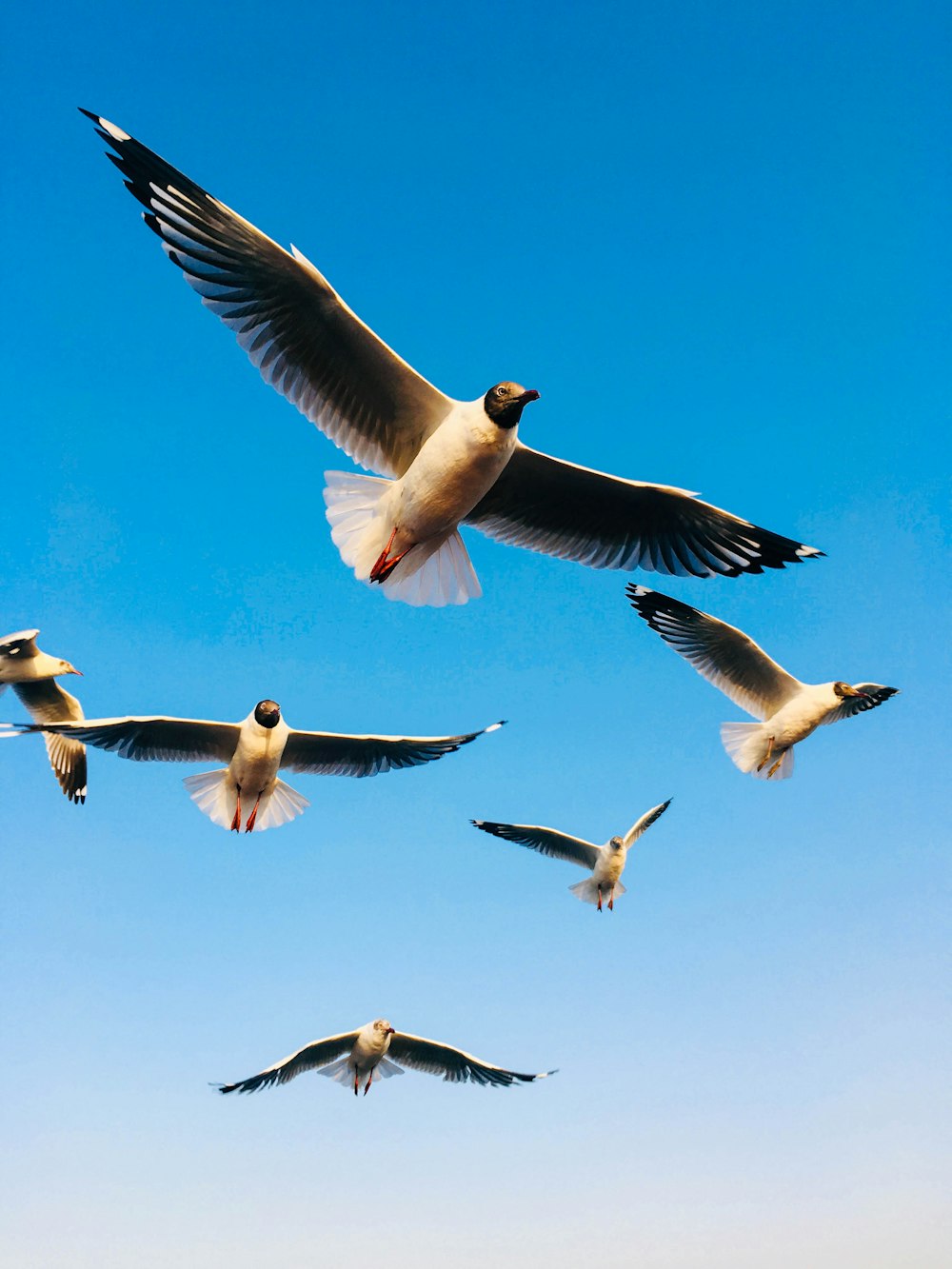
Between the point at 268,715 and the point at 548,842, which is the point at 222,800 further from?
the point at 548,842

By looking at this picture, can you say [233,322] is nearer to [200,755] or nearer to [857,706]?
[200,755]

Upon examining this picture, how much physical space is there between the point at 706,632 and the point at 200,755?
3977 millimetres

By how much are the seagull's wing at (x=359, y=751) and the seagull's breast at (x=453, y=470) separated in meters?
2.78

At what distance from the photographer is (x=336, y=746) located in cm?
945

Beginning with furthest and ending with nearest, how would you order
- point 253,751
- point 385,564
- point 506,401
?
point 253,751, point 385,564, point 506,401

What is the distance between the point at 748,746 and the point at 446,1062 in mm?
4540

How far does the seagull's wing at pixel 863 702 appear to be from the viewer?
10047 mm

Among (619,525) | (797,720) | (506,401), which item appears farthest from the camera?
(797,720)

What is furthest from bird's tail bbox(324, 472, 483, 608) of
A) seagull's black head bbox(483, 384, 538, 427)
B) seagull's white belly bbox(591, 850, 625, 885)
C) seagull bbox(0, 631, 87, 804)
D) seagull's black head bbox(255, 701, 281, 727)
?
seagull's white belly bbox(591, 850, 625, 885)

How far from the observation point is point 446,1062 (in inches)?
476

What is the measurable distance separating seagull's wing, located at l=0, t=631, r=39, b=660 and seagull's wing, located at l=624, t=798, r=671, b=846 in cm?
569

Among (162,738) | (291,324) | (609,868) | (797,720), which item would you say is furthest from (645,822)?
(291,324)

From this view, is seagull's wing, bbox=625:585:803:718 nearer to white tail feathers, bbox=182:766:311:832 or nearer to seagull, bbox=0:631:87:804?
white tail feathers, bbox=182:766:311:832

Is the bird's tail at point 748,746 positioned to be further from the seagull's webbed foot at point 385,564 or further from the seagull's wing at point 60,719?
the seagull's wing at point 60,719
